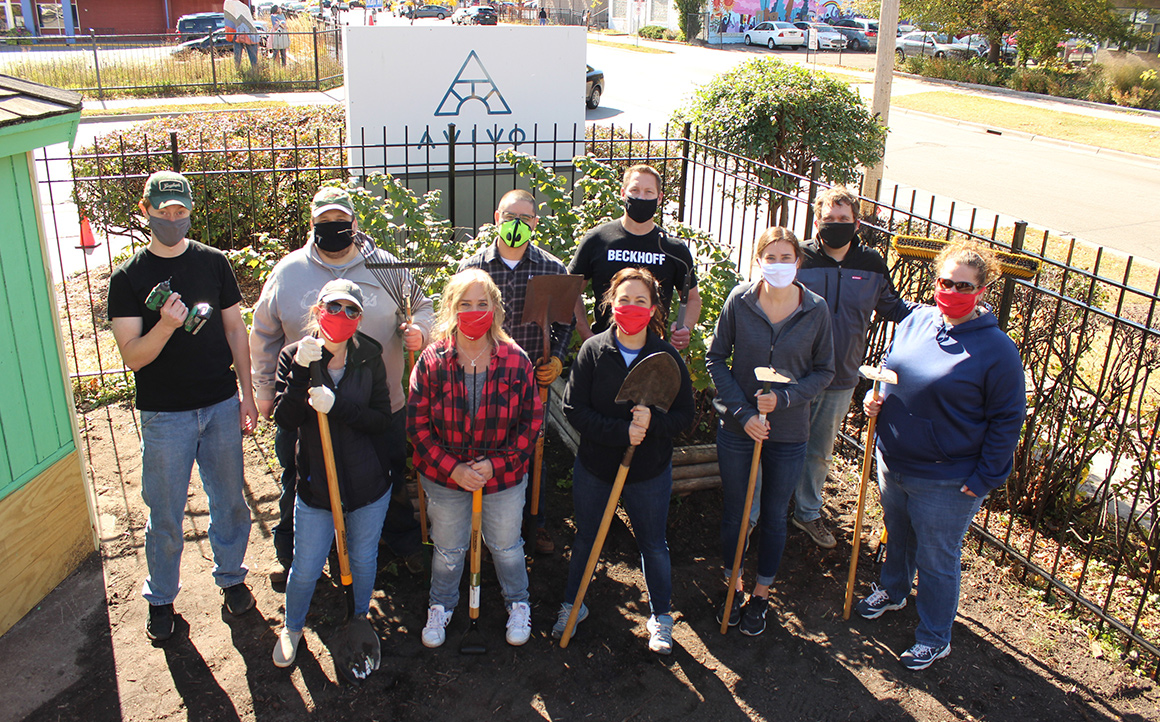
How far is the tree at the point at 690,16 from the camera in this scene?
45.1 meters

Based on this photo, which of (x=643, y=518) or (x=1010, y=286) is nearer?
(x=643, y=518)

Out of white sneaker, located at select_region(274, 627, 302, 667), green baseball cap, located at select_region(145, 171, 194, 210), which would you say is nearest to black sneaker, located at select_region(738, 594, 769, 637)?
white sneaker, located at select_region(274, 627, 302, 667)

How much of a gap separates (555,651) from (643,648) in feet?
1.32

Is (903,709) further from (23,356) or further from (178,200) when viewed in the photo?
(23,356)

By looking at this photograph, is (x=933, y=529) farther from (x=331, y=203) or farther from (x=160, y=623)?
(x=160, y=623)

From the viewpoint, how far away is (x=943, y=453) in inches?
142

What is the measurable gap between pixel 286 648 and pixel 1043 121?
958 inches

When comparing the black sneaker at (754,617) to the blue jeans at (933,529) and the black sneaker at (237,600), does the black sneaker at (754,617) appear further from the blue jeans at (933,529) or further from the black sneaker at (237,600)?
the black sneaker at (237,600)

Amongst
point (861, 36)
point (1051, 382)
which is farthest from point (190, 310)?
point (861, 36)

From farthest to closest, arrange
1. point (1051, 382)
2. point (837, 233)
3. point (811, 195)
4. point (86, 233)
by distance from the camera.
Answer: point (86, 233)
point (1051, 382)
point (811, 195)
point (837, 233)

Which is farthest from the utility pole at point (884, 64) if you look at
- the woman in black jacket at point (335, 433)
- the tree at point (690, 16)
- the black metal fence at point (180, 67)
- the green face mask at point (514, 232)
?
the tree at point (690, 16)

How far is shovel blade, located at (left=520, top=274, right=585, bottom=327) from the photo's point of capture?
4133mm

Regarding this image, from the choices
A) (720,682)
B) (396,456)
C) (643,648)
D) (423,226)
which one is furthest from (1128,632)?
(423,226)

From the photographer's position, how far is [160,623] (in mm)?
3811
